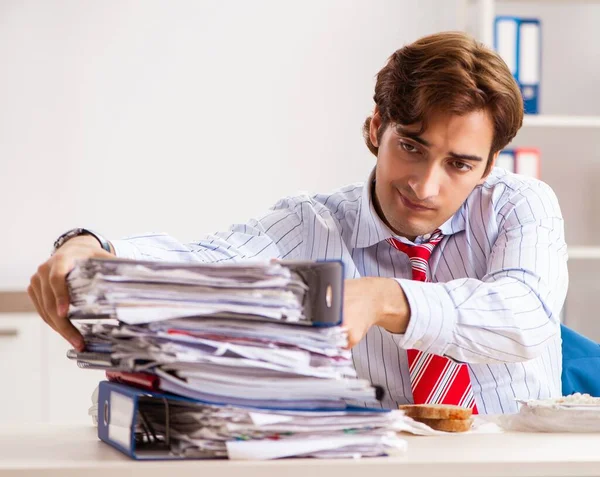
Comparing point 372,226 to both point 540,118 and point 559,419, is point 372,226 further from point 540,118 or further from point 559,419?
point 540,118

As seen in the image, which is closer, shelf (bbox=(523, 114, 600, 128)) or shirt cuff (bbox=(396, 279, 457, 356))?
shirt cuff (bbox=(396, 279, 457, 356))

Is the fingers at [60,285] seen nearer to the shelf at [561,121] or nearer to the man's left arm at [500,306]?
the man's left arm at [500,306]

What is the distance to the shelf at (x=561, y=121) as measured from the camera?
3197mm

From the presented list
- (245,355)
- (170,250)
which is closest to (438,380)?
(170,250)

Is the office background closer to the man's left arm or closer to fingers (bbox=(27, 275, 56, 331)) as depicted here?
the man's left arm

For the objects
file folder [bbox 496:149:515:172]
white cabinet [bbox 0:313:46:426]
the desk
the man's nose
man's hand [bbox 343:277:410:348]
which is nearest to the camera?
the desk

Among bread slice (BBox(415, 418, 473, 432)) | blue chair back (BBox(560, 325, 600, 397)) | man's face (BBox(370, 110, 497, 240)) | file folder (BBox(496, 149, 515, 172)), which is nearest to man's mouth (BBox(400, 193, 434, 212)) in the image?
man's face (BBox(370, 110, 497, 240))

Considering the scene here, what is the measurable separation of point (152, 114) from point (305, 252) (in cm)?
194

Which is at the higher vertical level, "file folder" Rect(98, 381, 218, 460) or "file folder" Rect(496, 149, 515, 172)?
"file folder" Rect(496, 149, 515, 172)

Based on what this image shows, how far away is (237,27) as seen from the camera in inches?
138

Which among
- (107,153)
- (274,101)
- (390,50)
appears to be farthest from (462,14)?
(107,153)

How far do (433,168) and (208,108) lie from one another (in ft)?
6.98

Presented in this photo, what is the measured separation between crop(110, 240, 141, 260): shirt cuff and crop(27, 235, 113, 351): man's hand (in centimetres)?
15

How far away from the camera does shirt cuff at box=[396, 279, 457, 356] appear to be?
1.02 metres
